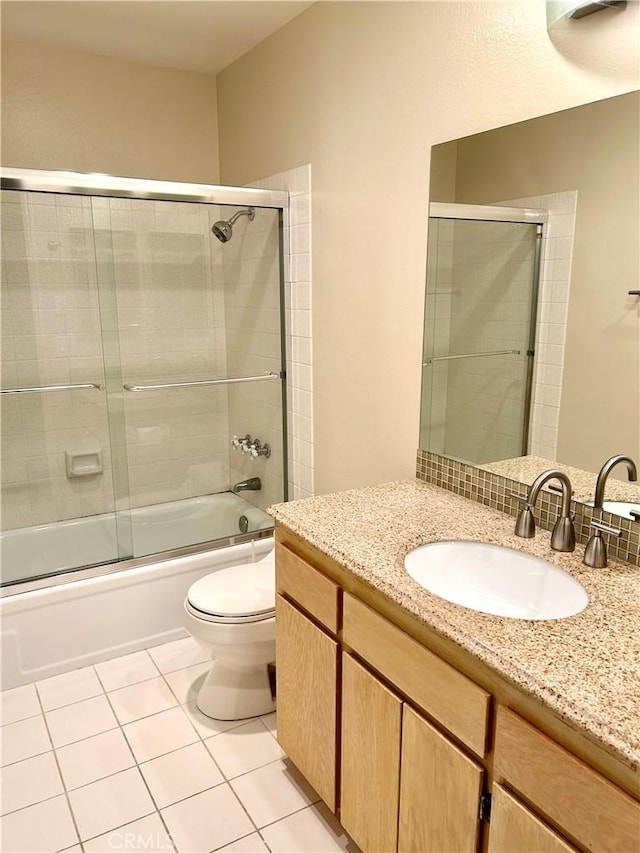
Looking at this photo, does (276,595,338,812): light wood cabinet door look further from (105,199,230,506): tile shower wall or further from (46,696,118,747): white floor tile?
(105,199,230,506): tile shower wall

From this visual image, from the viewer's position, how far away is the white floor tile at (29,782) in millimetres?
1832

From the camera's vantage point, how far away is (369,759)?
1.47 meters

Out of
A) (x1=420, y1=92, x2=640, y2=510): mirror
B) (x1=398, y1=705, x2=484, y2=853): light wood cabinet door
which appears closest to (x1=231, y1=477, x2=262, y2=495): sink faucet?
(x1=420, y1=92, x2=640, y2=510): mirror

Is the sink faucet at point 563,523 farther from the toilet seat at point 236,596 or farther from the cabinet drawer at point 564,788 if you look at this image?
the toilet seat at point 236,596

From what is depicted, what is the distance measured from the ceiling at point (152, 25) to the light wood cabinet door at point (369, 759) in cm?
243

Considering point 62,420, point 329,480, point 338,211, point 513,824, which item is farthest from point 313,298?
point 513,824

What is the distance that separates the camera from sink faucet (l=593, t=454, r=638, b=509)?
149cm

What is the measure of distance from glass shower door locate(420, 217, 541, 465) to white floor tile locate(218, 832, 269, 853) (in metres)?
1.24

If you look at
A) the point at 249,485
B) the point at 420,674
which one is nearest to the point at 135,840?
the point at 420,674

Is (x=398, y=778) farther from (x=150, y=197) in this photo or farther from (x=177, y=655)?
(x=150, y=197)

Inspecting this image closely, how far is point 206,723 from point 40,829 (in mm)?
586

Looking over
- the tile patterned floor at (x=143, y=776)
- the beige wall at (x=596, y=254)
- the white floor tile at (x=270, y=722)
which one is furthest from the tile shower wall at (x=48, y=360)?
the beige wall at (x=596, y=254)

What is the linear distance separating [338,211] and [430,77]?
633 mm

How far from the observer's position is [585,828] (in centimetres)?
95
